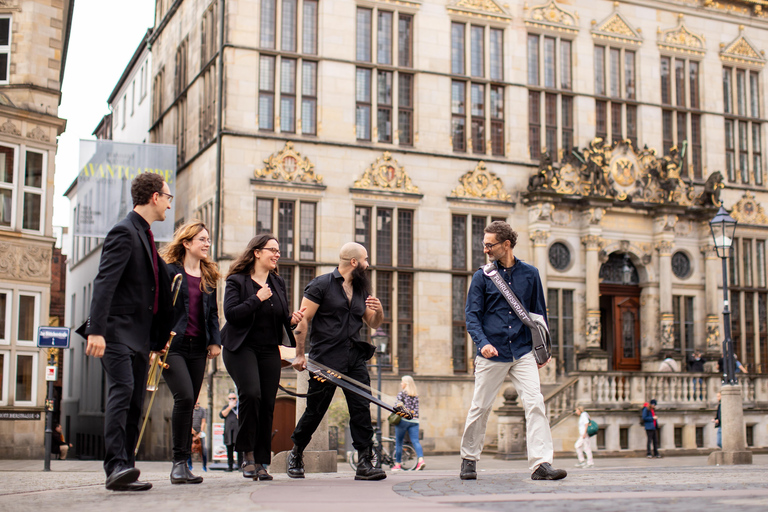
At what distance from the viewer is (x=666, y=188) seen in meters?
28.3

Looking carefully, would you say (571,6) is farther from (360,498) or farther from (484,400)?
(360,498)

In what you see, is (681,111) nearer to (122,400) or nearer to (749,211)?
(749,211)

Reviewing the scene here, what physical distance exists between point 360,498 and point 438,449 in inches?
749

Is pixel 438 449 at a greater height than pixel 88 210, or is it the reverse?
pixel 88 210

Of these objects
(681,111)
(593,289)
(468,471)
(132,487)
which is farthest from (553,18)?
(132,487)

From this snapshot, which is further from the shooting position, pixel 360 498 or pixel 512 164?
pixel 512 164

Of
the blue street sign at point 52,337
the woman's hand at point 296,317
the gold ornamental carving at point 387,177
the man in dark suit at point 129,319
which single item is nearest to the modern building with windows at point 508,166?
the gold ornamental carving at point 387,177

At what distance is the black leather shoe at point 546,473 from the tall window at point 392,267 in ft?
55.9

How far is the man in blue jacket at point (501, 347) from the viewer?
855 cm

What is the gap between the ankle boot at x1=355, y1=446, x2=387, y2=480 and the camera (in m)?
8.48

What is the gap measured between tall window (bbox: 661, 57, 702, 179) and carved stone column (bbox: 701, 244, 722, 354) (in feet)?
8.17

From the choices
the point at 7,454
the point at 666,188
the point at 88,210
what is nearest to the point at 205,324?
the point at 7,454

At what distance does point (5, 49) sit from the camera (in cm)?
2370

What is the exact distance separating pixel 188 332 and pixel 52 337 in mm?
12049
